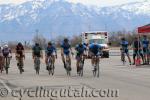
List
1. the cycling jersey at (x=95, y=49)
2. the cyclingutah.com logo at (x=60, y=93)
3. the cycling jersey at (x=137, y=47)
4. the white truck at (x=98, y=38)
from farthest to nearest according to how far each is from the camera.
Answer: the white truck at (x=98, y=38) < the cycling jersey at (x=137, y=47) < the cycling jersey at (x=95, y=49) < the cyclingutah.com logo at (x=60, y=93)

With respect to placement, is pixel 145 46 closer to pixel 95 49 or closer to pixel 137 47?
pixel 137 47

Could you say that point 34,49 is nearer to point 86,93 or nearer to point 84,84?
point 84,84

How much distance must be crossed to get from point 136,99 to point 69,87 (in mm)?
5020

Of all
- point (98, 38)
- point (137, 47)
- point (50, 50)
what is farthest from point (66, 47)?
point (98, 38)

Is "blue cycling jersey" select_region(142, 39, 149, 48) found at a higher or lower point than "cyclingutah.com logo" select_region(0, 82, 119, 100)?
higher

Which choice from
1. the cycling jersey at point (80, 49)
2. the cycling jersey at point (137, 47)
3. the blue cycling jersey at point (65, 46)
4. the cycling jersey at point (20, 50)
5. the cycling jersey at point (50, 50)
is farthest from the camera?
the cycling jersey at point (137, 47)

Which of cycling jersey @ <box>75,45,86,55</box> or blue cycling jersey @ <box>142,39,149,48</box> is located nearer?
cycling jersey @ <box>75,45,86,55</box>

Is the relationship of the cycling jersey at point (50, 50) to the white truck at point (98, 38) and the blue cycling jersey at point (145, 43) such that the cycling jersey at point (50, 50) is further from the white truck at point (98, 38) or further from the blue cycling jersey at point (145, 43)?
the white truck at point (98, 38)

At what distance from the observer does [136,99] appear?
18156 mm

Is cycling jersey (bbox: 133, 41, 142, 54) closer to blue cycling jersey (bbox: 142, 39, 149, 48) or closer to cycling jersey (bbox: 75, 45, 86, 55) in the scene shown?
blue cycling jersey (bbox: 142, 39, 149, 48)

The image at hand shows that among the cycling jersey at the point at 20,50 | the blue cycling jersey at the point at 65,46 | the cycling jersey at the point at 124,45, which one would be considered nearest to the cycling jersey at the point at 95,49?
the blue cycling jersey at the point at 65,46

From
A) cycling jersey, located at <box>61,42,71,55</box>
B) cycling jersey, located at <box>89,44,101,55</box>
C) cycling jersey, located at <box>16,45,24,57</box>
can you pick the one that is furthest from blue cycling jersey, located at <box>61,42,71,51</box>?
cycling jersey, located at <box>16,45,24,57</box>

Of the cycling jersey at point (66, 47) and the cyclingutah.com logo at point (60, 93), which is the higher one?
the cycling jersey at point (66, 47)

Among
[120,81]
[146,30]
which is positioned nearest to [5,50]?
[146,30]
